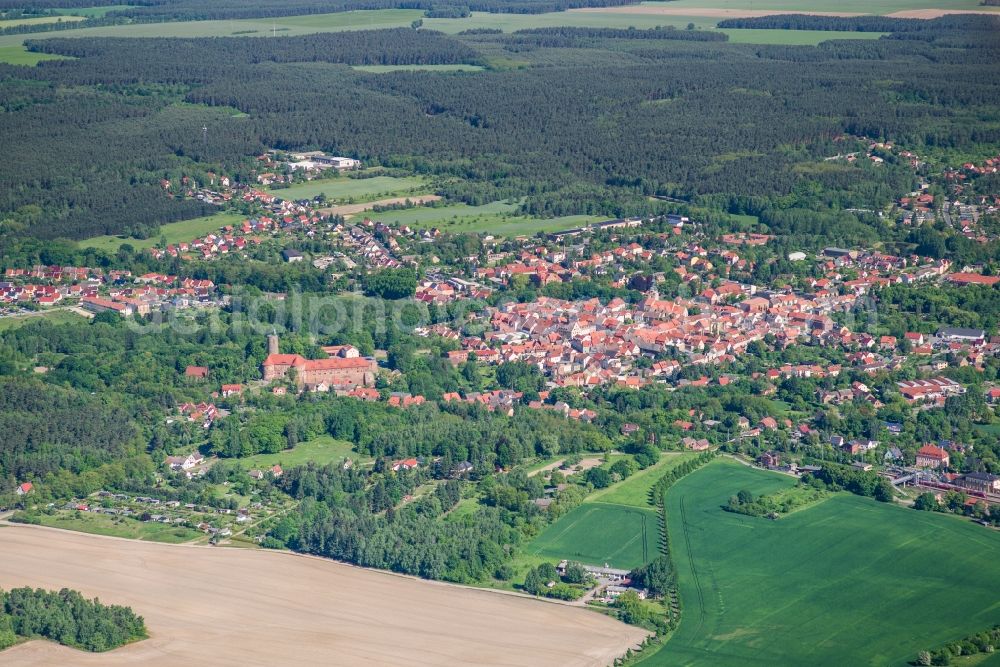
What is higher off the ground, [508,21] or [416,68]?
[508,21]

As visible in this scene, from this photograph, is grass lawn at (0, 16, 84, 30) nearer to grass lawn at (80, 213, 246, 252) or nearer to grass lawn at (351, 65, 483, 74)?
grass lawn at (351, 65, 483, 74)

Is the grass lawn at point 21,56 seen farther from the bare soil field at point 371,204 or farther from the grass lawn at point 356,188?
the bare soil field at point 371,204

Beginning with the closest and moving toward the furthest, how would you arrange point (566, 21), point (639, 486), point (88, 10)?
point (639, 486)
point (566, 21)
point (88, 10)

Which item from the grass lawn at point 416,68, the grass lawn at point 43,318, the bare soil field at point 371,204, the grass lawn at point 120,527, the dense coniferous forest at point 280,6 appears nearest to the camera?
the grass lawn at point 120,527

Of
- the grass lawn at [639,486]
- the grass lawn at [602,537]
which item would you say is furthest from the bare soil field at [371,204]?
the grass lawn at [602,537]

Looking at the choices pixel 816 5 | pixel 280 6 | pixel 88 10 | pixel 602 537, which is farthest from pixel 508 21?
pixel 602 537

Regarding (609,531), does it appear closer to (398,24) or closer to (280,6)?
(398,24)
